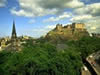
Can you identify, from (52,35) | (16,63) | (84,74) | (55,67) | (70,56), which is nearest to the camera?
(55,67)

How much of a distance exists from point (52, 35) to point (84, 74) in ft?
392

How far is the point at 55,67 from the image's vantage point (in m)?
25.5

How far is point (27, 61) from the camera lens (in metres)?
26.7

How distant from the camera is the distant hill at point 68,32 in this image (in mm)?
145675

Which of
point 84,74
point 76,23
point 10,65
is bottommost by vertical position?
point 84,74

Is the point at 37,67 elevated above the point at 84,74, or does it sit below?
above

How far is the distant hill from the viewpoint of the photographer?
5735 inches

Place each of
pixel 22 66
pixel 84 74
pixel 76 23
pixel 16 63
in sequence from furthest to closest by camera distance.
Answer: pixel 76 23
pixel 84 74
pixel 16 63
pixel 22 66

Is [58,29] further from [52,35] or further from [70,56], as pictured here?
[70,56]

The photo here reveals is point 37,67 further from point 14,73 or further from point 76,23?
point 76,23

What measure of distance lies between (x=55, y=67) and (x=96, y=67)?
10.8 meters

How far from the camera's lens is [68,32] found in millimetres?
154375

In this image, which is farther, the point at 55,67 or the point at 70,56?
the point at 70,56

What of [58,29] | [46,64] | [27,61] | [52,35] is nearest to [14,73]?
[27,61]
